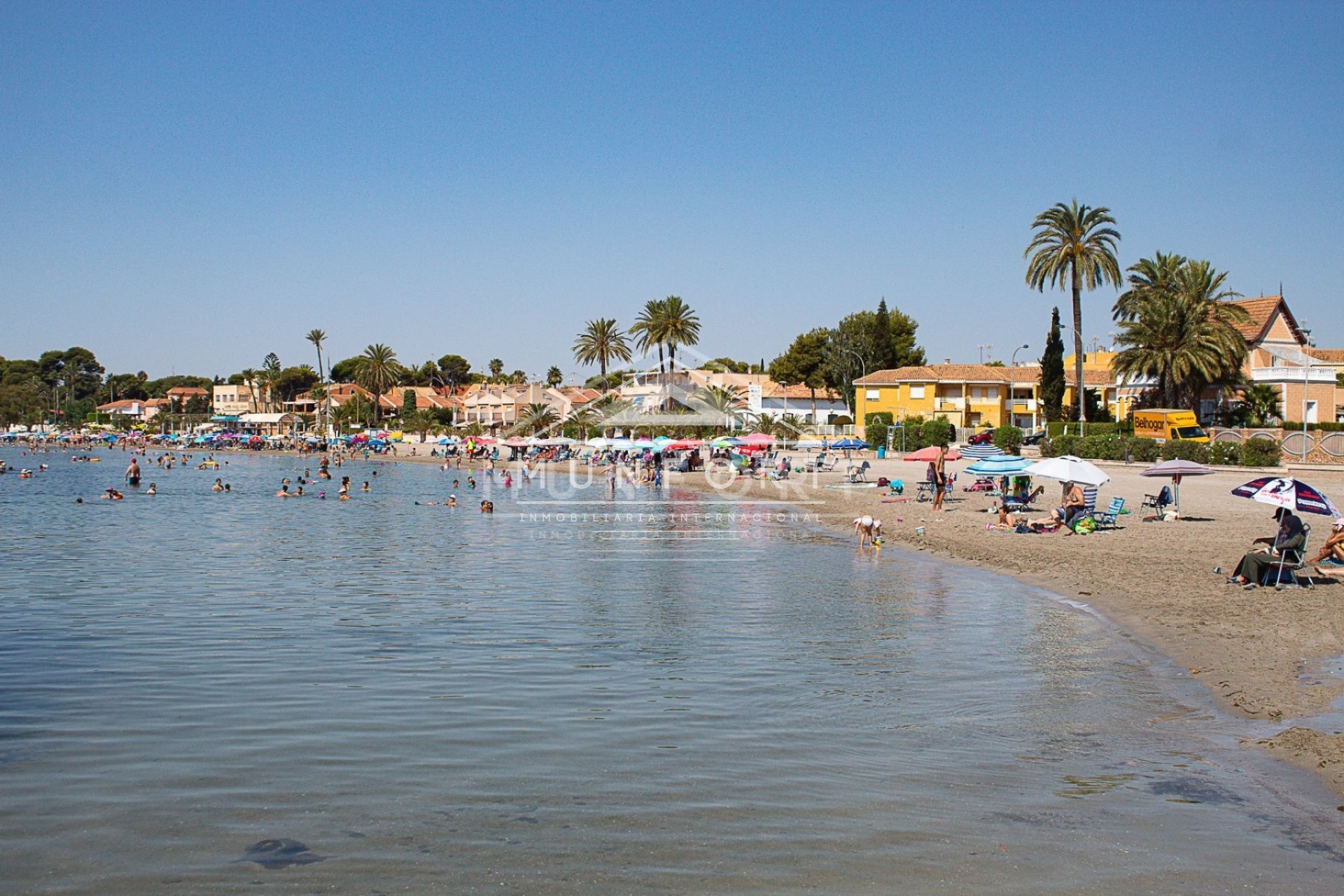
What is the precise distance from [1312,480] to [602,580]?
2842cm

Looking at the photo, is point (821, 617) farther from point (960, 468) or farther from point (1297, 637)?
point (960, 468)

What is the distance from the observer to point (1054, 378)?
2653 inches

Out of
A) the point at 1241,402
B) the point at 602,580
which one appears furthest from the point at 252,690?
the point at 1241,402

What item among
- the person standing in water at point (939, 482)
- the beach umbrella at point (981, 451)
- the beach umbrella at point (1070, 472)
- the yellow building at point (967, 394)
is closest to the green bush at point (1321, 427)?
the beach umbrella at point (981, 451)

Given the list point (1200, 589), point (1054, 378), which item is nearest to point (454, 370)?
point (1054, 378)

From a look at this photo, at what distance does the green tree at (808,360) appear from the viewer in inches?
4222

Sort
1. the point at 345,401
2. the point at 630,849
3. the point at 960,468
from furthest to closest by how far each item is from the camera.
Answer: the point at 345,401 < the point at 960,468 < the point at 630,849

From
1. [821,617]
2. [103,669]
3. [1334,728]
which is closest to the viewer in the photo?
[1334,728]

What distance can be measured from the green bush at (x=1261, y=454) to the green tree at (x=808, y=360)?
6257 cm

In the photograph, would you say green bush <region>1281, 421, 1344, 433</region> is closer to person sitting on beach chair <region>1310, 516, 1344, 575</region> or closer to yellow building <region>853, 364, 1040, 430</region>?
yellow building <region>853, 364, 1040, 430</region>

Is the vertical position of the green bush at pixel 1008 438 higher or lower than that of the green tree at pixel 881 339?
lower

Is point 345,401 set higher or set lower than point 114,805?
higher

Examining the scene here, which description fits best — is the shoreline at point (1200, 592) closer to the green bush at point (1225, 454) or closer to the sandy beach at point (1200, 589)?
the sandy beach at point (1200, 589)

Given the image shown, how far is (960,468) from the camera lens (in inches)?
1980
